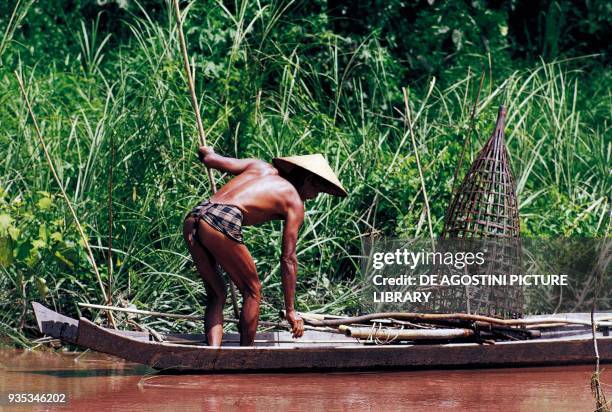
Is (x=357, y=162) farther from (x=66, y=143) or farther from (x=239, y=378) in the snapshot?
(x=239, y=378)

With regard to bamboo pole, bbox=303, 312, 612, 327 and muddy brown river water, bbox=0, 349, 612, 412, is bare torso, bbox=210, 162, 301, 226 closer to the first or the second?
bamboo pole, bbox=303, 312, 612, 327

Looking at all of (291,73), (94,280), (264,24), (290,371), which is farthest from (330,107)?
(290,371)

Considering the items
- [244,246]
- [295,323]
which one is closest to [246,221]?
[244,246]

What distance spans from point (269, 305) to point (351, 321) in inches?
48.2

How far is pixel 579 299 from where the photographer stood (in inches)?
A: 325

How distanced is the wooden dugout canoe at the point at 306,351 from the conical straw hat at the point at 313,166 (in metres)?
0.94

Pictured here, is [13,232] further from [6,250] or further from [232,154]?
[232,154]

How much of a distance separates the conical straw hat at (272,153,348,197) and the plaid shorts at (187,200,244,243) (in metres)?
0.43

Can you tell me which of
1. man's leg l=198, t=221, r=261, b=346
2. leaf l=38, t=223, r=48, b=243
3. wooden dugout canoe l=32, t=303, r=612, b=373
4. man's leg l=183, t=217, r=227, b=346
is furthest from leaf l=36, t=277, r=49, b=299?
man's leg l=198, t=221, r=261, b=346

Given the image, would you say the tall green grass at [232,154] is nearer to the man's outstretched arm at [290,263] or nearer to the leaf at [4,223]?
the leaf at [4,223]

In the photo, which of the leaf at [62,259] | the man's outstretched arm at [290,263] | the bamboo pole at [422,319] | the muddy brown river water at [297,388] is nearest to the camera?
the muddy brown river water at [297,388]

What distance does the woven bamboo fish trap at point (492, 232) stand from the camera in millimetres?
6750

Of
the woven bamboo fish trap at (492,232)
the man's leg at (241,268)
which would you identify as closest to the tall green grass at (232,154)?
the woven bamboo fish trap at (492,232)

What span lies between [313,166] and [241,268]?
28.5 inches
